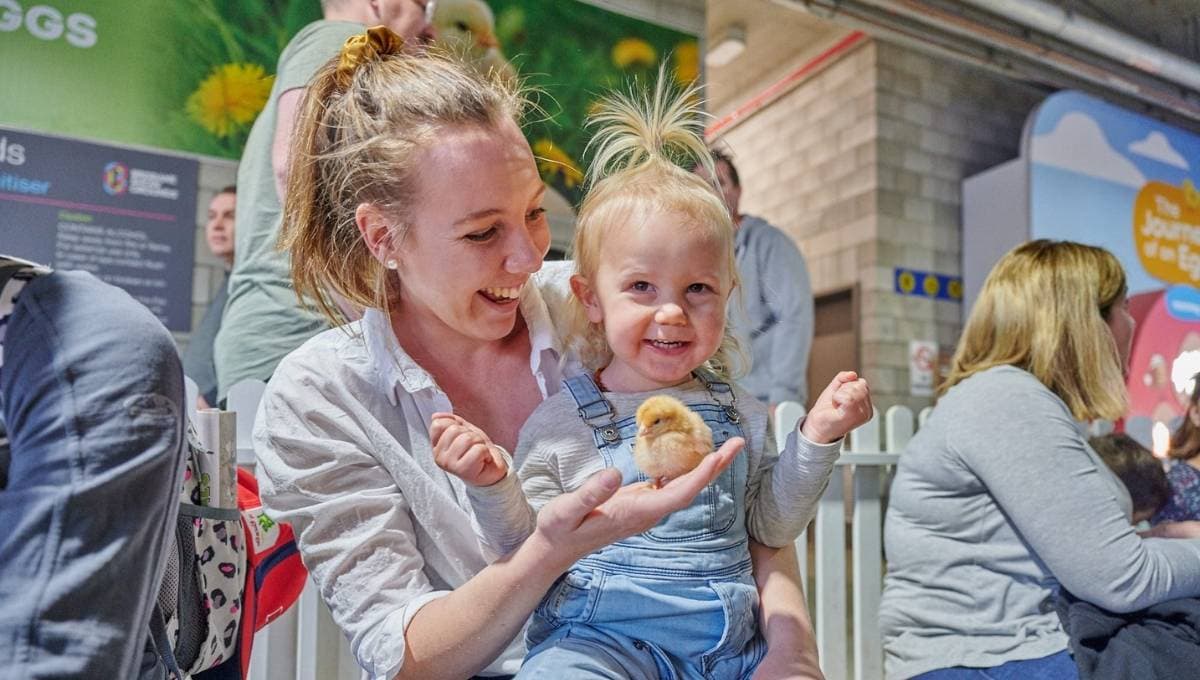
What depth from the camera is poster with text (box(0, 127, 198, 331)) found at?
3398mm

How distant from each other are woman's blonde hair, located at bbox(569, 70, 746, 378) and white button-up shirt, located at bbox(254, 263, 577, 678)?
105mm

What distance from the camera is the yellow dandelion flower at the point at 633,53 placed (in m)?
4.89

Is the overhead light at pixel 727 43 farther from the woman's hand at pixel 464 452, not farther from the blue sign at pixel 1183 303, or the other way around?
the woman's hand at pixel 464 452

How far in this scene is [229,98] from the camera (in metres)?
3.83

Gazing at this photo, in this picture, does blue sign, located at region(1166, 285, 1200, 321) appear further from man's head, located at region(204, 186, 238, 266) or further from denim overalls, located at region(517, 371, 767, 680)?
denim overalls, located at region(517, 371, 767, 680)

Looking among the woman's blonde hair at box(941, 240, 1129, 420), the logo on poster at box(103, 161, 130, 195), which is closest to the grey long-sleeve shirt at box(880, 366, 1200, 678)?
the woman's blonde hair at box(941, 240, 1129, 420)

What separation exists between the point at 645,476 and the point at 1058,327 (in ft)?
4.24

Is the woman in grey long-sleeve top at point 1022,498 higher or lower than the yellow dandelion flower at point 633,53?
lower

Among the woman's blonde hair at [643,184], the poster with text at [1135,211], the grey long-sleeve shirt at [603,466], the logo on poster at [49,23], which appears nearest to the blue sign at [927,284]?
the poster with text at [1135,211]

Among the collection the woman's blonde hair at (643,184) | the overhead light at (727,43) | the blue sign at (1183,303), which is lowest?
the woman's blonde hair at (643,184)

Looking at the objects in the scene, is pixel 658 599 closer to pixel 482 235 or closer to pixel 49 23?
pixel 482 235

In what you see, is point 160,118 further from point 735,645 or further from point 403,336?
point 735,645

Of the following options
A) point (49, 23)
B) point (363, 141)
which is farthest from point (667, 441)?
point (49, 23)

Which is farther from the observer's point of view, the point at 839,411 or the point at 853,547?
the point at 853,547
